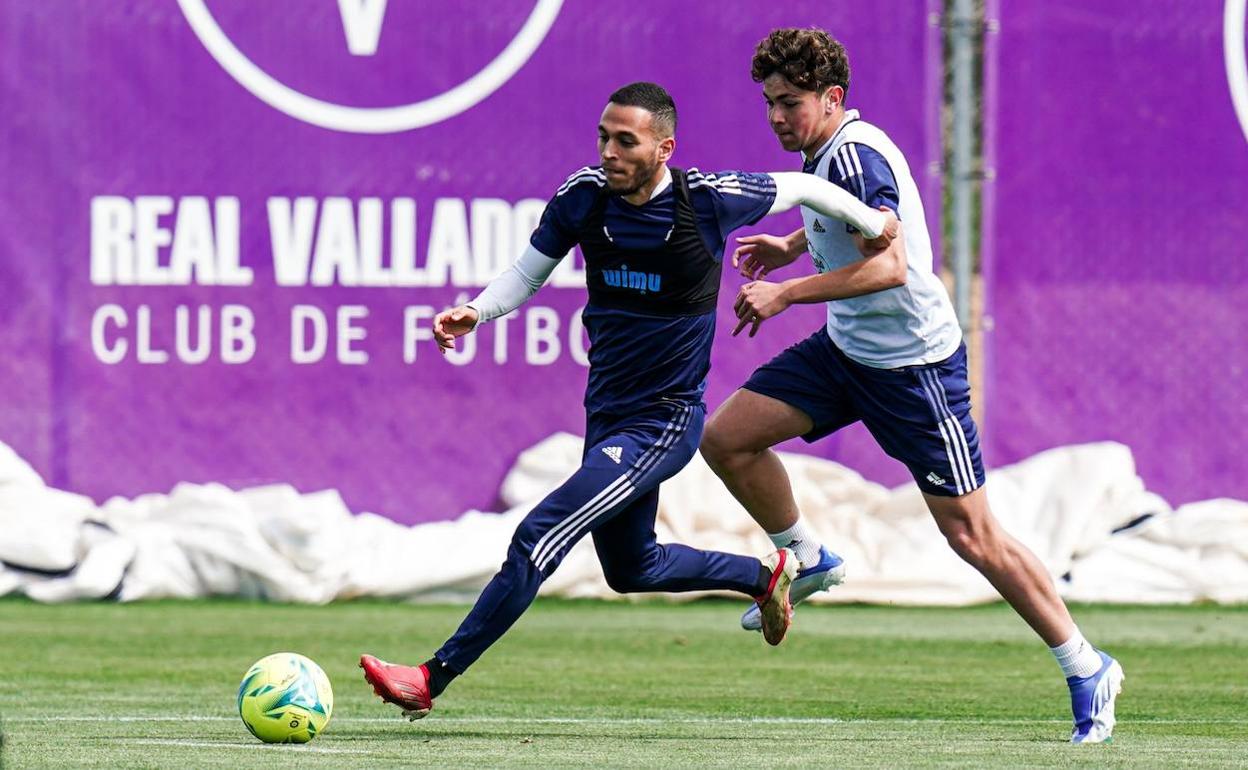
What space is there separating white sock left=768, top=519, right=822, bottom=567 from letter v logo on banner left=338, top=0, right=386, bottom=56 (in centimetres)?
546

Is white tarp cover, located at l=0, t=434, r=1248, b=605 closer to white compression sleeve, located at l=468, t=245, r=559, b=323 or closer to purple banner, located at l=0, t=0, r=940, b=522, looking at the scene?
purple banner, located at l=0, t=0, r=940, b=522

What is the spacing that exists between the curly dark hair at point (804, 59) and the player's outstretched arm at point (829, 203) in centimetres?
34

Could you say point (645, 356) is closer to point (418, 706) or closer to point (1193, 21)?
point (418, 706)

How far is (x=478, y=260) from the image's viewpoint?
11945 millimetres

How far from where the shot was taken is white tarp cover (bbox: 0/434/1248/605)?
11359 millimetres

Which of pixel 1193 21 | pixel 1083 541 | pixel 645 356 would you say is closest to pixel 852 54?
pixel 1193 21

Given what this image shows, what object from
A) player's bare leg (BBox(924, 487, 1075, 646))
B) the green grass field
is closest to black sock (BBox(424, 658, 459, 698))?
the green grass field

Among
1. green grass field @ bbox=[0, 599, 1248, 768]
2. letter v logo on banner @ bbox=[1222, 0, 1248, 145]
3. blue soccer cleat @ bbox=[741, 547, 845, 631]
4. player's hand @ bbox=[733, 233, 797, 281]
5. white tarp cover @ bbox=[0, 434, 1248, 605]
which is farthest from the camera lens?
letter v logo on banner @ bbox=[1222, 0, 1248, 145]

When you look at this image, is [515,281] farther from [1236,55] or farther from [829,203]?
[1236,55]

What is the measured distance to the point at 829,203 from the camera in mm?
6496

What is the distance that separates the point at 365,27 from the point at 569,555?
3249 mm

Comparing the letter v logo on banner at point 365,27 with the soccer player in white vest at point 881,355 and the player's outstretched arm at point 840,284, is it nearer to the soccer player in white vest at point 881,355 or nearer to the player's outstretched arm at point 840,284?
the soccer player in white vest at point 881,355

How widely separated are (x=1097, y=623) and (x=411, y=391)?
4.04 metres

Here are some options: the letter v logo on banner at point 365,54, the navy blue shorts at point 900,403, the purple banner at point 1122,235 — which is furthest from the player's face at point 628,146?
the purple banner at point 1122,235
